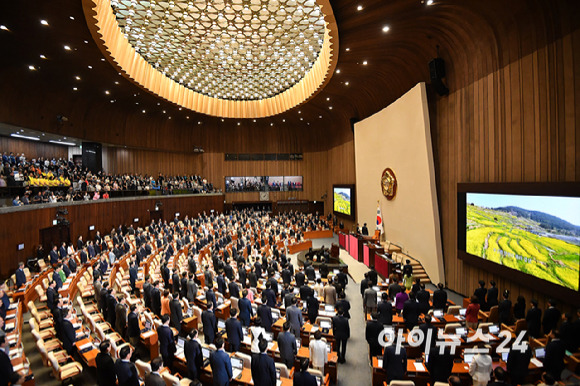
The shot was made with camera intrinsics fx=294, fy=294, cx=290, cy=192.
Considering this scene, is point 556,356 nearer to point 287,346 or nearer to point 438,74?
point 287,346

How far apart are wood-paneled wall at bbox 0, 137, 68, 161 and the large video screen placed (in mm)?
21312

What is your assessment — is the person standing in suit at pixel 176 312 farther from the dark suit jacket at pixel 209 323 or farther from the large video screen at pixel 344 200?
the large video screen at pixel 344 200

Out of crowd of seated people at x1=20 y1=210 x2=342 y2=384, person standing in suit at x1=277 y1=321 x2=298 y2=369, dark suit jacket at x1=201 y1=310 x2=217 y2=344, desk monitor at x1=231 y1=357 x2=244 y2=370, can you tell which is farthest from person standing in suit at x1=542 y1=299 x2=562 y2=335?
dark suit jacket at x1=201 y1=310 x2=217 y2=344

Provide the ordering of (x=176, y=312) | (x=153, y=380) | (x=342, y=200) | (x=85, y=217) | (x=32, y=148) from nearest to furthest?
1. (x=153, y=380)
2. (x=176, y=312)
3. (x=85, y=217)
4. (x=32, y=148)
5. (x=342, y=200)

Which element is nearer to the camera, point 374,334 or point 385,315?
point 374,334

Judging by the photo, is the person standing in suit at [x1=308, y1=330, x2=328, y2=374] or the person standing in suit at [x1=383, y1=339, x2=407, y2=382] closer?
the person standing in suit at [x1=383, y1=339, x2=407, y2=382]

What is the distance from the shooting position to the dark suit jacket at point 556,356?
486 centimetres

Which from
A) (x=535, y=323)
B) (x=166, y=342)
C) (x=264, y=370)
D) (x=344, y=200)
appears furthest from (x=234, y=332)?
(x=344, y=200)

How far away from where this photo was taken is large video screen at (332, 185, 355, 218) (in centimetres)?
2098

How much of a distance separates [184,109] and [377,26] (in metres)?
16.5

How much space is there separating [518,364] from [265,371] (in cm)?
407

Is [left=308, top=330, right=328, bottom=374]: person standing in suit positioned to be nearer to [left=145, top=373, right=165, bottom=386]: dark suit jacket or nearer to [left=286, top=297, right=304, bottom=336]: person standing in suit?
[left=286, top=297, right=304, bottom=336]: person standing in suit

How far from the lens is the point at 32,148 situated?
20.1 metres

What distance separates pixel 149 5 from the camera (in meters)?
11.6
